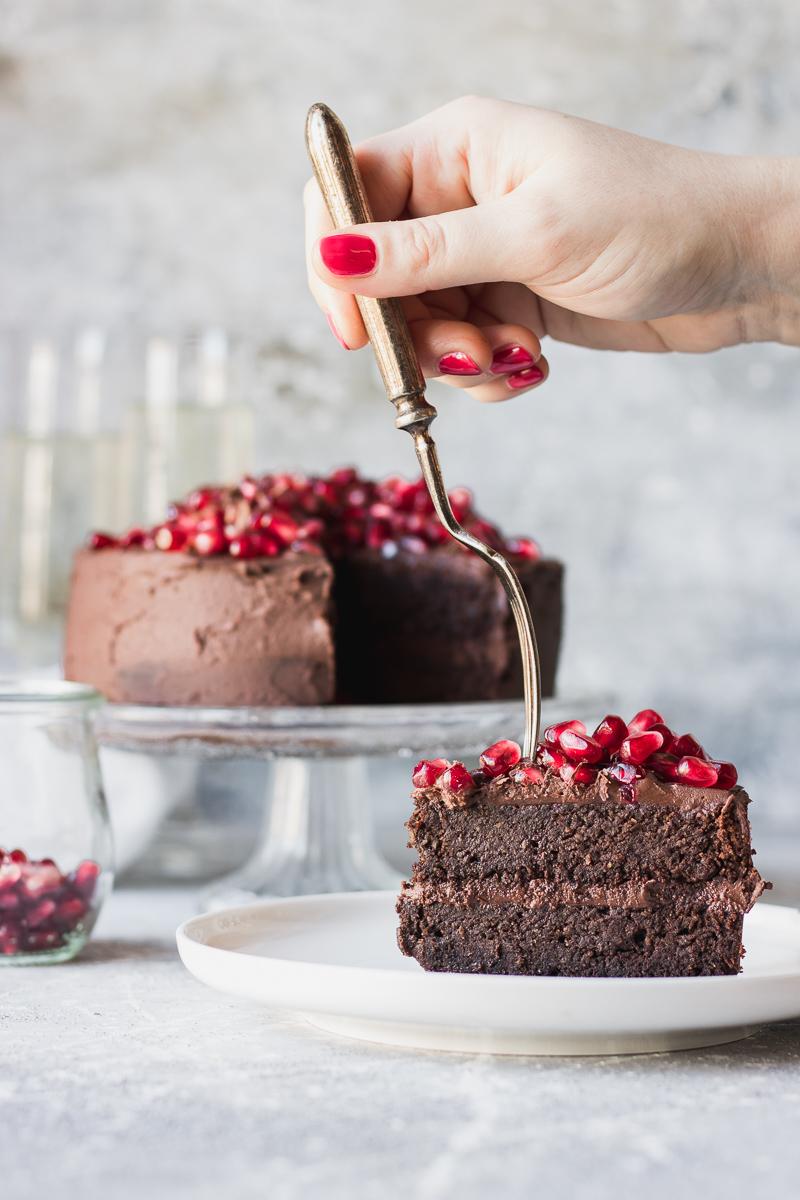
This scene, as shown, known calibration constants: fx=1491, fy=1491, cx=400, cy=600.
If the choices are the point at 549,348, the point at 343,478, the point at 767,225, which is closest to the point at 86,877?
the point at 343,478

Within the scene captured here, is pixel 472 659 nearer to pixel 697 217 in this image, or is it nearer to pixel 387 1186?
pixel 697 217

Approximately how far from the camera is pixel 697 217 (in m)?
1.56

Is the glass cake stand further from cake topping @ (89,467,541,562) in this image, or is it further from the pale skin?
the pale skin

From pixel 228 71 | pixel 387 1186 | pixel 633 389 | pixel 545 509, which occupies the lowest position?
pixel 387 1186

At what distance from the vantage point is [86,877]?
176 cm

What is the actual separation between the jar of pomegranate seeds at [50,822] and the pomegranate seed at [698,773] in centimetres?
77

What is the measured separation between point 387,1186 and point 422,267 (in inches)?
34.2

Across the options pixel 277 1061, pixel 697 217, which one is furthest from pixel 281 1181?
pixel 697 217

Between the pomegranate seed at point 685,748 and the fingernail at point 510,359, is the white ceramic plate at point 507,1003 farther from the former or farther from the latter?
the fingernail at point 510,359

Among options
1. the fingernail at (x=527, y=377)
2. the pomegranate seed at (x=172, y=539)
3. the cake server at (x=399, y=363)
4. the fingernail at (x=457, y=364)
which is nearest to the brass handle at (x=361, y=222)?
the cake server at (x=399, y=363)

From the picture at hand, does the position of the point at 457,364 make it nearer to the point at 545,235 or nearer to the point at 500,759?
the point at 545,235

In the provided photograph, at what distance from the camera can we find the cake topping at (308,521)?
2.23m

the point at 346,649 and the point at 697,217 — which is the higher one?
the point at 697,217

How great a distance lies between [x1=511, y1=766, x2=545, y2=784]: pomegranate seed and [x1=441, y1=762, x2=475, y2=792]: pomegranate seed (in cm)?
4
